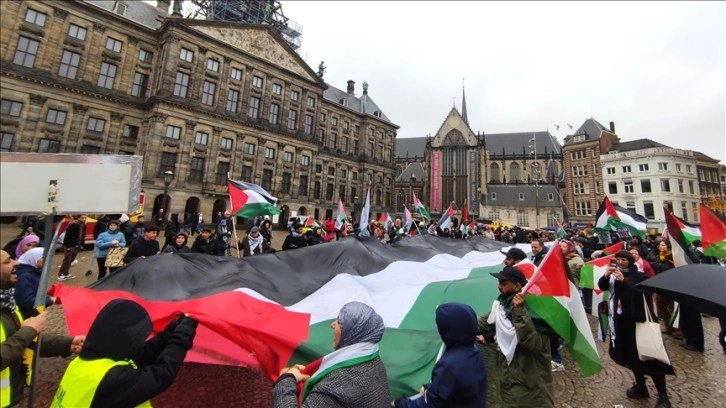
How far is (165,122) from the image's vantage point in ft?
91.6

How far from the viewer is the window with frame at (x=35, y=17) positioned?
24203 millimetres

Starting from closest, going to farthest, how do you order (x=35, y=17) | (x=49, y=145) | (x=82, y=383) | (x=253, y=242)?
(x=82, y=383) → (x=253, y=242) → (x=35, y=17) → (x=49, y=145)

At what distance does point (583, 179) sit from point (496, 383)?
183 feet

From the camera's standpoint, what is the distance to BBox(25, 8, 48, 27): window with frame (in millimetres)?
24203

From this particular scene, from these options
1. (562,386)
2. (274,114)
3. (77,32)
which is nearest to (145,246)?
(562,386)

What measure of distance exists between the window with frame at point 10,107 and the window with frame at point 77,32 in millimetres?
7286

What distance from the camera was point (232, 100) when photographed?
3297cm

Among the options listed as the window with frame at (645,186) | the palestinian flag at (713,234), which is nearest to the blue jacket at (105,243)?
the palestinian flag at (713,234)

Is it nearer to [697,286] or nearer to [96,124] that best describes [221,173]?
[96,124]

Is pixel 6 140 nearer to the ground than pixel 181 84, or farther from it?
nearer to the ground

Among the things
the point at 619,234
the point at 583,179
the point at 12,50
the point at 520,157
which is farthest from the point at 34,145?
the point at 520,157

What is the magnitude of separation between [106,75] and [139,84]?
246cm

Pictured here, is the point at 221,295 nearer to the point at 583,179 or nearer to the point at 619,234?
the point at 619,234

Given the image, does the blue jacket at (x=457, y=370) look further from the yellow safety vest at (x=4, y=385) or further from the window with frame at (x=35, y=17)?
the window with frame at (x=35, y=17)
